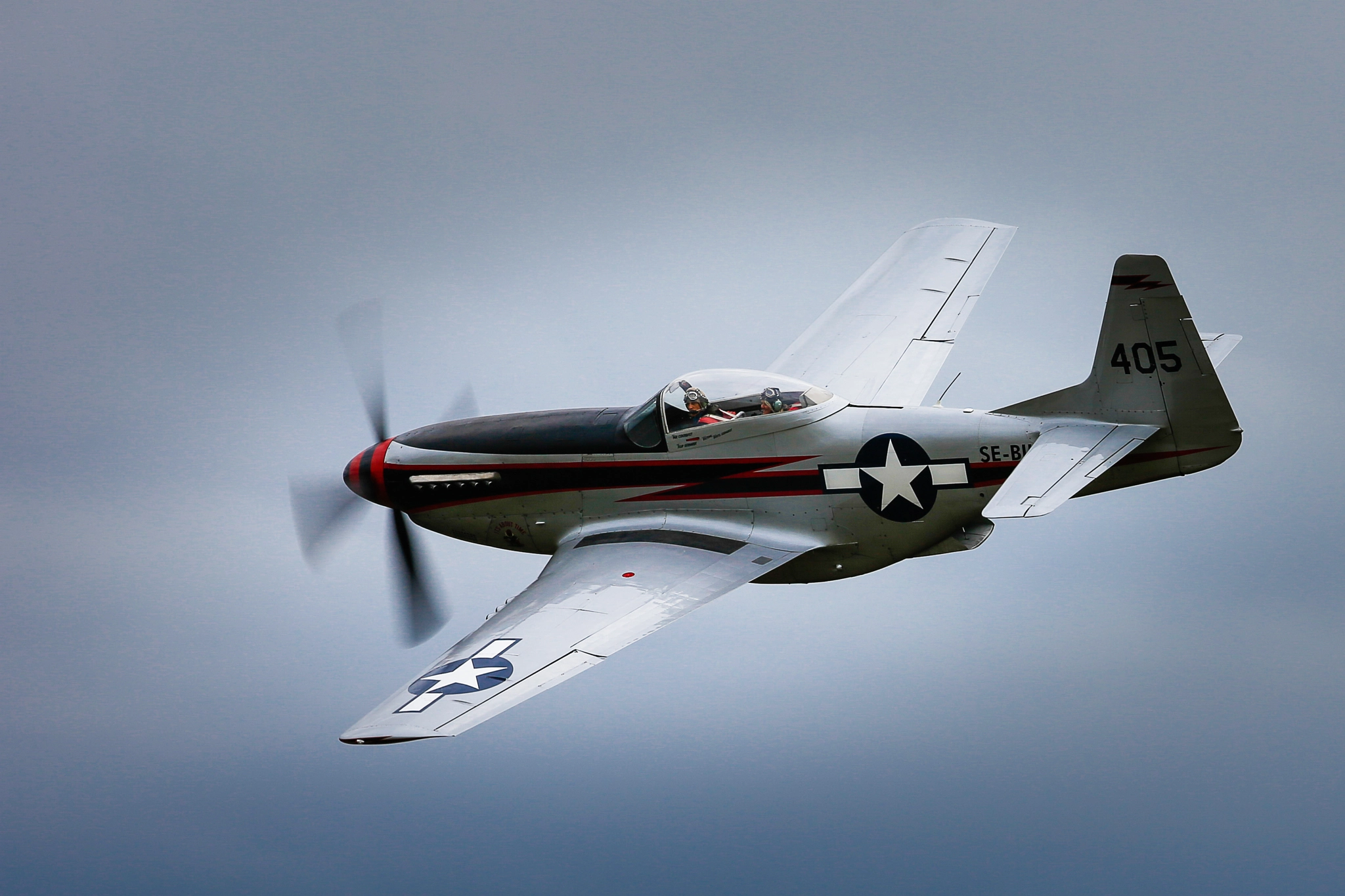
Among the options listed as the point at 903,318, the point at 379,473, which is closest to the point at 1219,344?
the point at 903,318

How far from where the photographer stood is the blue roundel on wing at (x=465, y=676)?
11.1 metres

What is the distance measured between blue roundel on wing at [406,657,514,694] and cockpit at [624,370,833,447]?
3.08 m

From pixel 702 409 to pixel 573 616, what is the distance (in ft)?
→ 8.05

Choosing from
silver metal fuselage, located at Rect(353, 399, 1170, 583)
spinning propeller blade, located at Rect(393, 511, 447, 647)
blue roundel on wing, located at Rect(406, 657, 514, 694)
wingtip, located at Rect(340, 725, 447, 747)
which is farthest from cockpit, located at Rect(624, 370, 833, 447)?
wingtip, located at Rect(340, 725, 447, 747)

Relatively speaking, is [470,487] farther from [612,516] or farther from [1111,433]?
[1111,433]

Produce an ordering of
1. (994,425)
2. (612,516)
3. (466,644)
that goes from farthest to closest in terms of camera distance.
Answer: (612,516) → (994,425) → (466,644)

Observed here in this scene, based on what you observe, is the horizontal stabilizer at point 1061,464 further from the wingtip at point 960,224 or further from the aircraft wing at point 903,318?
the wingtip at point 960,224

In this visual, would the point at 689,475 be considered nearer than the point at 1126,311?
No

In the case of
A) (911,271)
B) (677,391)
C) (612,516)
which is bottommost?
(612,516)

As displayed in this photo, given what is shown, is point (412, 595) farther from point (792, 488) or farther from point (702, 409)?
point (792, 488)

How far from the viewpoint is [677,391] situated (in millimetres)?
13820

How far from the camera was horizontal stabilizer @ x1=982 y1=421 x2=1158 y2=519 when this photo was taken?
11.1 meters

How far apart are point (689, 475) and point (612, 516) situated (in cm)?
82

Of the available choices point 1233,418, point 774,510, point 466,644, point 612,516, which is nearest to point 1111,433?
point 1233,418
